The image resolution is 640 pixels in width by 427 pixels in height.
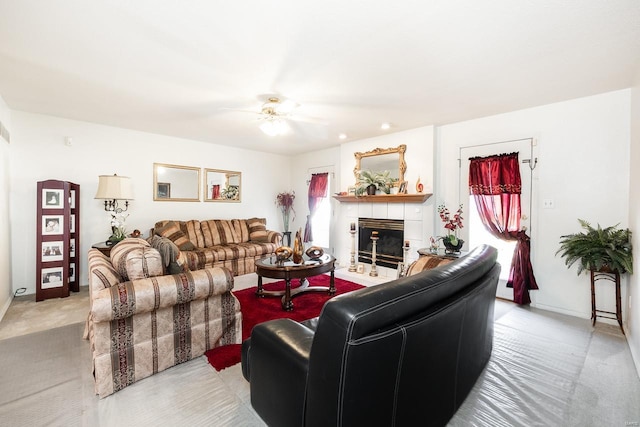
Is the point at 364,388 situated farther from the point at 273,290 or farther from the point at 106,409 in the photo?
the point at 273,290

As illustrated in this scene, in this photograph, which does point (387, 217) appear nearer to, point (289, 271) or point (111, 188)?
point (289, 271)

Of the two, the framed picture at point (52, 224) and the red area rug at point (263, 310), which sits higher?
the framed picture at point (52, 224)

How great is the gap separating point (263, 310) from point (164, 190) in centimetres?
309

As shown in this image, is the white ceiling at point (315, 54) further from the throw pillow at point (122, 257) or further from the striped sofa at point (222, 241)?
the striped sofa at point (222, 241)

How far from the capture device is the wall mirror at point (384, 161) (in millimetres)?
4539

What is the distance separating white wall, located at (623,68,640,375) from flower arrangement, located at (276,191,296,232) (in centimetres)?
536

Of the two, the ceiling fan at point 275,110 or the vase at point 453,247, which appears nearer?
the ceiling fan at point 275,110

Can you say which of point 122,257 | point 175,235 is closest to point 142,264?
point 122,257

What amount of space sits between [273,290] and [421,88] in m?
3.03

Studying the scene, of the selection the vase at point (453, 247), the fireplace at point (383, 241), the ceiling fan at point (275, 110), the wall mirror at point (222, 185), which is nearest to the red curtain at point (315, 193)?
the fireplace at point (383, 241)

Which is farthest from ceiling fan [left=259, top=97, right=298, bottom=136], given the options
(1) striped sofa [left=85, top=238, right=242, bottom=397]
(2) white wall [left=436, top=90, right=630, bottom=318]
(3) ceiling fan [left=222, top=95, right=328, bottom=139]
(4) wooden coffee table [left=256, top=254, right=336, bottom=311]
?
(2) white wall [left=436, top=90, right=630, bottom=318]

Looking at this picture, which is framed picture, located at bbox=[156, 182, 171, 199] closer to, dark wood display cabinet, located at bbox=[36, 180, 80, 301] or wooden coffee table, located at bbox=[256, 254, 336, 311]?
dark wood display cabinet, located at bbox=[36, 180, 80, 301]

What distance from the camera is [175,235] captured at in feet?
14.7

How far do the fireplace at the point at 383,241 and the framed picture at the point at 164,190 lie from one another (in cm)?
344
